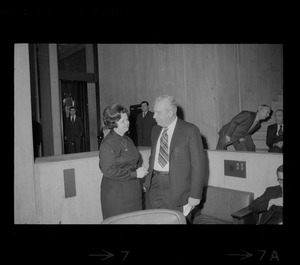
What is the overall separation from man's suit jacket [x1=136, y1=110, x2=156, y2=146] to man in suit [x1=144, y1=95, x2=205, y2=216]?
11.2 feet

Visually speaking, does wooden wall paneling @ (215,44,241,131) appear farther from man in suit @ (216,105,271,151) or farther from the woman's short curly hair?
the woman's short curly hair

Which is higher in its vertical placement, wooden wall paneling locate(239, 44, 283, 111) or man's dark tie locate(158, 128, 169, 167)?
wooden wall paneling locate(239, 44, 283, 111)

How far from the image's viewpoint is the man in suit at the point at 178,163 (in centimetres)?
183

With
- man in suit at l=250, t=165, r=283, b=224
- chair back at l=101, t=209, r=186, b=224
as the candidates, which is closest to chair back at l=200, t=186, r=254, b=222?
man in suit at l=250, t=165, r=283, b=224

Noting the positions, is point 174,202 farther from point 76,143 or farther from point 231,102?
point 76,143

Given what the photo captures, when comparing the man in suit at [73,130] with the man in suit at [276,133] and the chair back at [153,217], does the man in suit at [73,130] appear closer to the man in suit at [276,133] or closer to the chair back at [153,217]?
the man in suit at [276,133]

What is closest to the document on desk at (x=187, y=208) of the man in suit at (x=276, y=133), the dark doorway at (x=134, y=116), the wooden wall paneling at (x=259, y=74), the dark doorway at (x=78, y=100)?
the man in suit at (x=276, y=133)

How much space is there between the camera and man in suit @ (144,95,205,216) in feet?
6.01

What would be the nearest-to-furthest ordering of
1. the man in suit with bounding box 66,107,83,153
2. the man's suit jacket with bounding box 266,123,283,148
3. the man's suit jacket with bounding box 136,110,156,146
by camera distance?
the man's suit jacket with bounding box 266,123,283,148, the man's suit jacket with bounding box 136,110,156,146, the man in suit with bounding box 66,107,83,153

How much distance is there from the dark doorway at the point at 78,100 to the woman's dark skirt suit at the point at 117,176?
527 centimetres

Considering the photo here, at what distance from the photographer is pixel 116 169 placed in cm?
A: 192
